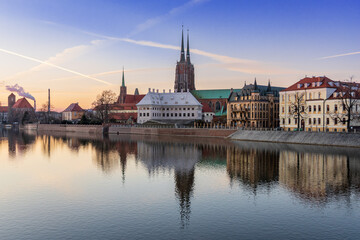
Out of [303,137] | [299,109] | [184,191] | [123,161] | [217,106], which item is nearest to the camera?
[184,191]

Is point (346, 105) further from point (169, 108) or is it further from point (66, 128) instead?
point (66, 128)

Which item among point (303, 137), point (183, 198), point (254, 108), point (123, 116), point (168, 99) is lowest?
point (183, 198)

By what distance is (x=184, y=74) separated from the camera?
178750mm

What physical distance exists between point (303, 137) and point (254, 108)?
32.1 m

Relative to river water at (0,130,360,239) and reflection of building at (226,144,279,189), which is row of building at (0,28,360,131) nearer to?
reflection of building at (226,144,279,189)

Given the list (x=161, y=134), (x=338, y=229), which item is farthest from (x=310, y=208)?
(x=161, y=134)

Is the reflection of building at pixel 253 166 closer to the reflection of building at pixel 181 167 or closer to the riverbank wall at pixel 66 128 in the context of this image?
the reflection of building at pixel 181 167

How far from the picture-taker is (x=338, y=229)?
922 inches

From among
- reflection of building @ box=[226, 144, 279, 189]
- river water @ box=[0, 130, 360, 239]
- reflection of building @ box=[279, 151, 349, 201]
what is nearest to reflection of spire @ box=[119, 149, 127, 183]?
river water @ box=[0, 130, 360, 239]

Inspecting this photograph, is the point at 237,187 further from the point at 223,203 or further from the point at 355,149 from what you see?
the point at 355,149

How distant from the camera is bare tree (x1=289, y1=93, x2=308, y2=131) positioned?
83.6 m

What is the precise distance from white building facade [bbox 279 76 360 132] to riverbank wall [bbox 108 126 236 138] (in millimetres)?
14009

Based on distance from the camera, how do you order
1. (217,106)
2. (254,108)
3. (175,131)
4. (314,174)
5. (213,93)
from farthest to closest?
(213,93), (217,106), (175,131), (254,108), (314,174)

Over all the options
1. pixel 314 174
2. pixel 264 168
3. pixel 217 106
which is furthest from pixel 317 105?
pixel 217 106
